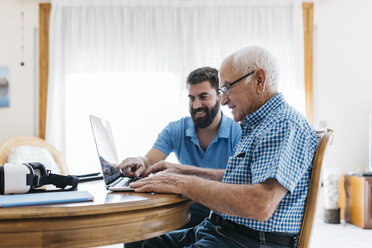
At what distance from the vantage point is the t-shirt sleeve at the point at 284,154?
111cm

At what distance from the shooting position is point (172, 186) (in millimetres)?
1252

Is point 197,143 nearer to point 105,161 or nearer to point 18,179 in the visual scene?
point 105,161

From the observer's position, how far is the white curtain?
4.36m

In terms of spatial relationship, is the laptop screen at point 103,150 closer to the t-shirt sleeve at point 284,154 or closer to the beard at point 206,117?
the t-shirt sleeve at point 284,154

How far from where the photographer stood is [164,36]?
4402mm

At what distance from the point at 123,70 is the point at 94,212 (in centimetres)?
354

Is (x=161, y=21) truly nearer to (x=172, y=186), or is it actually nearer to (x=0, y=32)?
(x=0, y=32)

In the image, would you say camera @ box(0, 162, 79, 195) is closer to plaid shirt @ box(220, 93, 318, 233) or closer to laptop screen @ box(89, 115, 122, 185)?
laptop screen @ box(89, 115, 122, 185)

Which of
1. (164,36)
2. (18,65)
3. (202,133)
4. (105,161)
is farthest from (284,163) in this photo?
(18,65)

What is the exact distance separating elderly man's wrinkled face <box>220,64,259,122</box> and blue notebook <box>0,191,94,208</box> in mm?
683

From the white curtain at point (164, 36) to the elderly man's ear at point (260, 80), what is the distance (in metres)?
3.01

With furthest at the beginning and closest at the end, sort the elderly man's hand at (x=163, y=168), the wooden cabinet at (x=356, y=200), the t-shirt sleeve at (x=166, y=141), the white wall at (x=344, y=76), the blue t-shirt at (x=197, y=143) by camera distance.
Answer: the white wall at (x=344, y=76) → the wooden cabinet at (x=356, y=200) → the t-shirt sleeve at (x=166, y=141) → the blue t-shirt at (x=197, y=143) → the elderly man's hand at (x=163, y=168)

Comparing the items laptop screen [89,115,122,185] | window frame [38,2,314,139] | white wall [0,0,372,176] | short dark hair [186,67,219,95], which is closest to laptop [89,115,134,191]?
laptop screen [89,115,122,185]

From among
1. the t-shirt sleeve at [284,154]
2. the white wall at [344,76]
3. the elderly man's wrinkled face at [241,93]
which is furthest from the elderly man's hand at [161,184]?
the white wall at [344,76]
